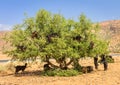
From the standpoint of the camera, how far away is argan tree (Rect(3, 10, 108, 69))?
23.9 metres

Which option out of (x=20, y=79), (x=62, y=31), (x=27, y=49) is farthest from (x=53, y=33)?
(x=20, y=79)

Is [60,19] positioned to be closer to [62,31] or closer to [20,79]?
[62,31]

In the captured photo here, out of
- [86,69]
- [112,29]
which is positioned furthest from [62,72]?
[112,29]

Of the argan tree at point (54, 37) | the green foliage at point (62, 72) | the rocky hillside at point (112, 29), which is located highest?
the rocky hillside at point (112, 29)

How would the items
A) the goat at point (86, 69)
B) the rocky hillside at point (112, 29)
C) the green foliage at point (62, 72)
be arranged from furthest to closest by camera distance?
1. the rocky hillside at point (112, 29)
2. the goat at point (86, 69)
3. the green foliage at point (62, 72)

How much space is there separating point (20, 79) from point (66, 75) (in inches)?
125

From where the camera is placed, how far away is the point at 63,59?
81.0 ft

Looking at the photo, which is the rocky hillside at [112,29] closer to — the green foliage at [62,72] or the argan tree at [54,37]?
the argan tree at [54,37]

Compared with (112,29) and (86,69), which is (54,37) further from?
(112,29)

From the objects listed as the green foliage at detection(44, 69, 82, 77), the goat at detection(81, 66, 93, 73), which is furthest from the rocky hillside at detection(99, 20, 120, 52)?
the green foliage at detection(44, 69, 82, 77)

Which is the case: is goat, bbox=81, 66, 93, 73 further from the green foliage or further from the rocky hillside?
the rocky hillside

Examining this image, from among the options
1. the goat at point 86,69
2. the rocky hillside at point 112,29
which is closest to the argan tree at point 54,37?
the goat at point 86,69

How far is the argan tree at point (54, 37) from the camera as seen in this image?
23938 millimetres

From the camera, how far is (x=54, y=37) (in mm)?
24500
